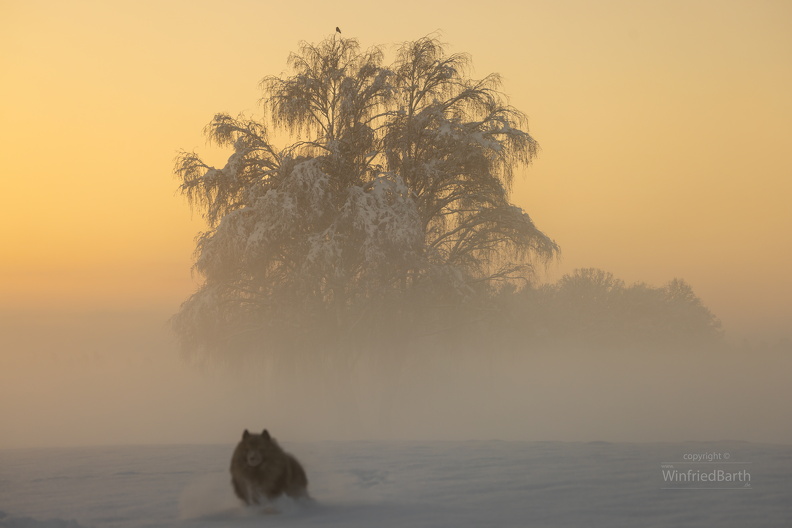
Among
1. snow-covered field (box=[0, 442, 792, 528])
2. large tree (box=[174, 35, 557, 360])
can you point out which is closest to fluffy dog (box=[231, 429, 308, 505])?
snow-covered field (box=[0, 442, 792, 528])

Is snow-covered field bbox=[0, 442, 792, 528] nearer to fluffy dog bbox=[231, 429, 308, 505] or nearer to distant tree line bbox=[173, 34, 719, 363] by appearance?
fluffy dog bbox=[231, 429, 308, 505]

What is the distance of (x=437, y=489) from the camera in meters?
9.43

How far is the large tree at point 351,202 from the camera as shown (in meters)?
21.7

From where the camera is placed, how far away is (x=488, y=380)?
26453 millimetres

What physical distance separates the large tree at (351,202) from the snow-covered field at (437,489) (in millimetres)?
9118

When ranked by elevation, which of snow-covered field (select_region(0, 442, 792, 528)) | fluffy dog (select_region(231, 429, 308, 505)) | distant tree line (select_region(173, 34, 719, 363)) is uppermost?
distant tree line (select_region(173, 34, 719, 363))

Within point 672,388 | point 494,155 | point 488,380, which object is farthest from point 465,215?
point 672,388

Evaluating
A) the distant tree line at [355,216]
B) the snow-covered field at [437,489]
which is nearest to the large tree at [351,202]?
the distant tree line at [355,216]

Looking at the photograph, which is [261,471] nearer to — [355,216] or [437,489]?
[437,489]

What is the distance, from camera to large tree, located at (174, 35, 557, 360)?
71.2 ft

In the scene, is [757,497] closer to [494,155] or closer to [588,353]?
[494,155]

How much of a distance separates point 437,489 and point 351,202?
42.9 feet

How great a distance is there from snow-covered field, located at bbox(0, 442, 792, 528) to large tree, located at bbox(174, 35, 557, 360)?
912 cm

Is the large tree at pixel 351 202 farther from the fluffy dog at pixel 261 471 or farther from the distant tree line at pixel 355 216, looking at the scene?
the fluffy dog at pixel 261 471
